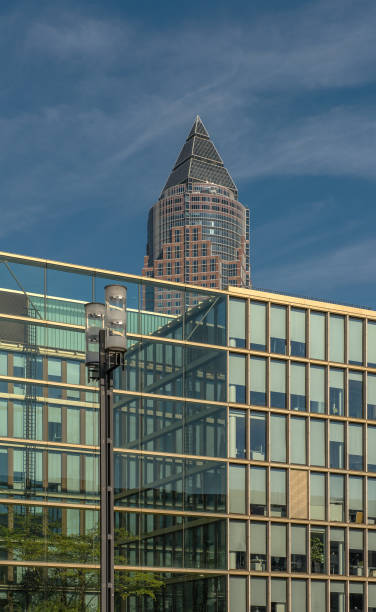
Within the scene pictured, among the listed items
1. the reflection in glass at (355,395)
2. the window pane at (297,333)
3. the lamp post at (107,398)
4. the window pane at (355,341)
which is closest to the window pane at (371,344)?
the window pane at (355,341)

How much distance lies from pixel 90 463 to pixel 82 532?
3321mm

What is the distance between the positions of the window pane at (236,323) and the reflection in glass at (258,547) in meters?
9.97

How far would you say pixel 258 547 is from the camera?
53.8 metres

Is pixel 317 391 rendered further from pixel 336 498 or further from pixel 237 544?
pixel 237 544

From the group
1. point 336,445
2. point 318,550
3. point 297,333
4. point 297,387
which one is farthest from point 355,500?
point 297,333

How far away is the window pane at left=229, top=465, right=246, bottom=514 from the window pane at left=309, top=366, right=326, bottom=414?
6262 millimetres

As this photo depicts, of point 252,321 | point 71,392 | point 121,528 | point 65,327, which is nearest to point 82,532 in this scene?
point 121,528

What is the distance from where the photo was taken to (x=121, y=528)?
49875mm

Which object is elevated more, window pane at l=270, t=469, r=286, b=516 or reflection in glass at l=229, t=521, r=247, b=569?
window pane at l=270, t=469, r=286, b=516

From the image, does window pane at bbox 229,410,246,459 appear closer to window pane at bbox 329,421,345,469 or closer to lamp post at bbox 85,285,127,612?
window pane at bbox 329,421,345,469

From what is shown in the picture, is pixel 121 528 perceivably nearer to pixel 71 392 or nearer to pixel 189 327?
pixel 71 392

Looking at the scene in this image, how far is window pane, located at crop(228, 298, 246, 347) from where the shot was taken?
181 ft

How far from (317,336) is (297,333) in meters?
1.32

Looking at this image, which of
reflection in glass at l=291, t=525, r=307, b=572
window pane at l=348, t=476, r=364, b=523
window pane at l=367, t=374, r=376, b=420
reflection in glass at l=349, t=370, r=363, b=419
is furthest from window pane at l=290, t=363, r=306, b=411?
reflection in glass at l=291, t=525, r=307, b=572
